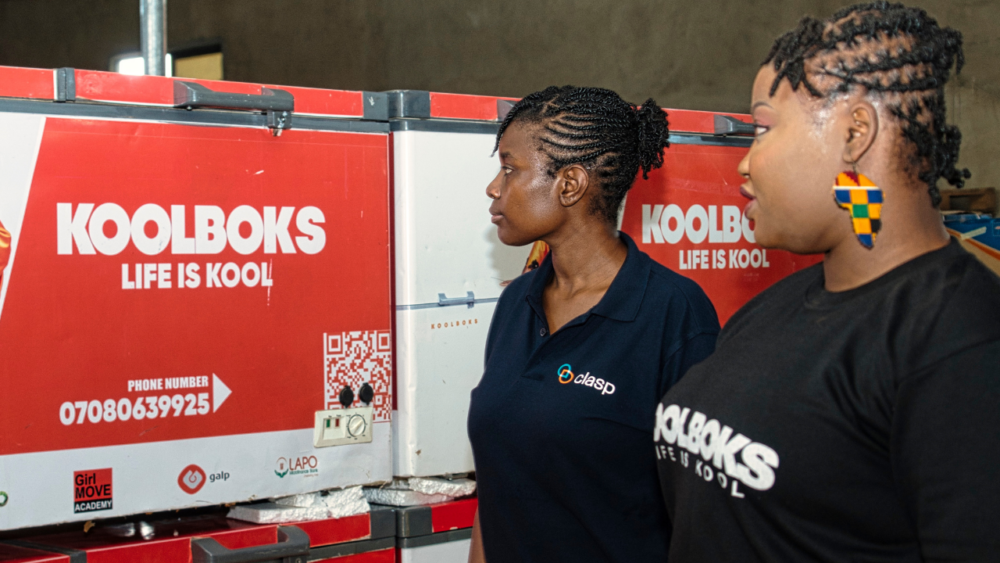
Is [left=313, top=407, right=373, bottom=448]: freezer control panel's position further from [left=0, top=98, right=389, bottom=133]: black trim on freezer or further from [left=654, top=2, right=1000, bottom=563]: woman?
[left=654, top=2, right=1000, bottom=563]: woman

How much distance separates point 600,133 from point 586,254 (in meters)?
0.26

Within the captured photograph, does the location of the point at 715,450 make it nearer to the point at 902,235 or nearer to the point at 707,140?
the point at 902,235

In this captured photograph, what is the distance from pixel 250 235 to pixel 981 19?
16.5 feet

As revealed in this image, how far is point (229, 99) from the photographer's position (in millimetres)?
2176

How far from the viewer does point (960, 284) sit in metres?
0.96

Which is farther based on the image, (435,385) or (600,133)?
(435,385)

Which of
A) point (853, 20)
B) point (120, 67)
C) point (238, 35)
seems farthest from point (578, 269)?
point (120, 67)

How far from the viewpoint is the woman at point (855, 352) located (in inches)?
34.9

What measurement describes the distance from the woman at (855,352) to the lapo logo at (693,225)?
1536 mm

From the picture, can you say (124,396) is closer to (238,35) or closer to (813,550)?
(813,550)

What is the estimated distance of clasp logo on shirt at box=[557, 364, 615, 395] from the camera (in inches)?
63.6

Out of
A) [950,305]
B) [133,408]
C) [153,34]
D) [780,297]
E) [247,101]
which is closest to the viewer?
[950,305]

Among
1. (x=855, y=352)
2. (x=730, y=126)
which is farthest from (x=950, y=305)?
(x=730, y=126)

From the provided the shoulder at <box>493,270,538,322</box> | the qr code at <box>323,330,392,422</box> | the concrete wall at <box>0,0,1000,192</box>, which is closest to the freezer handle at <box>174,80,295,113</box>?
the qr code at <box>323,330,392,422</box>
